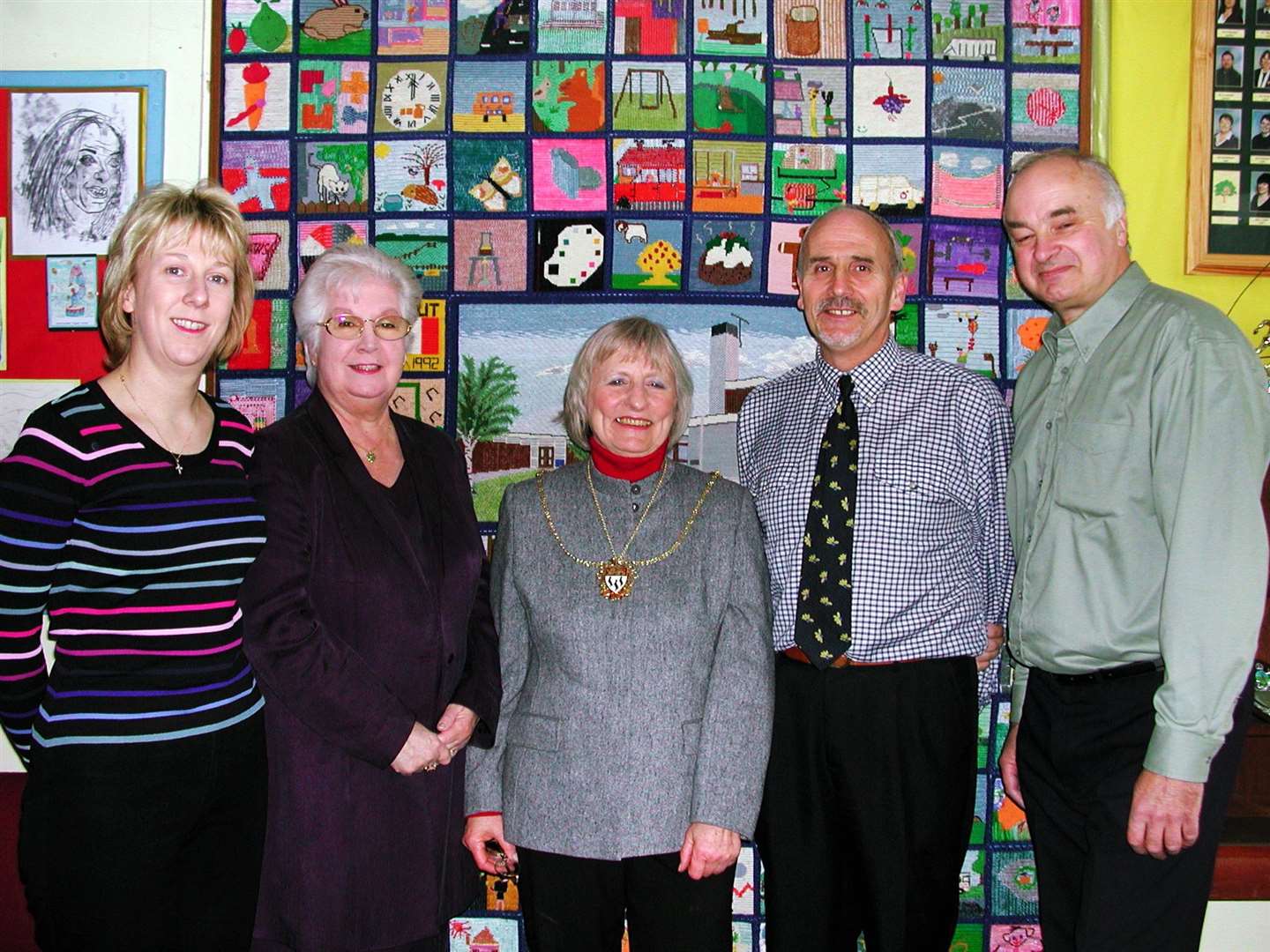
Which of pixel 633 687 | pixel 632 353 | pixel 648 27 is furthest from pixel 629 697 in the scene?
pixel 648 27

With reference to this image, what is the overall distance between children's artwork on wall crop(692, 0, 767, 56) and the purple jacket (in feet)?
4.99

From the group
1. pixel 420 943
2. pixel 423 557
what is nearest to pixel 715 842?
pixel 420 943

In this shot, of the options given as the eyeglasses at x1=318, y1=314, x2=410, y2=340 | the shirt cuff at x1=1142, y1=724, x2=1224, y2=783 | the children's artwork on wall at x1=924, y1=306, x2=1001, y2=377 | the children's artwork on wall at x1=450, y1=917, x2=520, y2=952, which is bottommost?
the children's artwork on wall at x1=450, y1=917, x2=520, y2=952

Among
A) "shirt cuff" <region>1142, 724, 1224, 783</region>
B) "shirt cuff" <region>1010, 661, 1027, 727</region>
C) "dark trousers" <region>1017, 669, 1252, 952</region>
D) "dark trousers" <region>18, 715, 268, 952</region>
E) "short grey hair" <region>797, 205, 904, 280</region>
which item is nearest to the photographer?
"dark trousers" <region>18, 715, 268, 952</region>

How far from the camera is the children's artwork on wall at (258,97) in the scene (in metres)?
2.56

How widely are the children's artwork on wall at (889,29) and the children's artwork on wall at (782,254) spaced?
1.68ft

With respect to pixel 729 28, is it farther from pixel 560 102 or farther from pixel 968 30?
pixel 968 30

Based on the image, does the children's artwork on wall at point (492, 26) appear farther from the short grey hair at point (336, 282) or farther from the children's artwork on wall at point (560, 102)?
the short grey hair at point (336, 282)

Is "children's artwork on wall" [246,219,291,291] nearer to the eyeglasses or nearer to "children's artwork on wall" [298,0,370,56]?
"children's artwork on wall" [298,0,370,56]

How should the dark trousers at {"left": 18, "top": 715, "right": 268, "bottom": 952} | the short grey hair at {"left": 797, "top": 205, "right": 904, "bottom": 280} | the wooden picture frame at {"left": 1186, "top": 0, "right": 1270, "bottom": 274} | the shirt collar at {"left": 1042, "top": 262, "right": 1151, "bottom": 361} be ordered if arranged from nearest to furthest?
the dark trousers at {"left": 18, "top": 715, "right": 268, "bottom": 952}
the shirt collar at {"left": 1042, "top": 262, "right": 1151, "bottom": 361}
the short grey hair at {"left": 797, "top": 205, "right": 904, "bottom": 280}
the wooden picture frame at {"left": 1186, "top": 0, "right": 1270, "bottom": 274}

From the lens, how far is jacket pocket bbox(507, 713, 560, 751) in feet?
5.71

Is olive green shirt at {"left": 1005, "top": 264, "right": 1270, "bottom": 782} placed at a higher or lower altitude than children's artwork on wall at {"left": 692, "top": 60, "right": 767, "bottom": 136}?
lower

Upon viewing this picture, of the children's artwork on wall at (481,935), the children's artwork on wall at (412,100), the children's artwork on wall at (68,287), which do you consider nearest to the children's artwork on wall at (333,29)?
the children's artwork on wall at (412,100)

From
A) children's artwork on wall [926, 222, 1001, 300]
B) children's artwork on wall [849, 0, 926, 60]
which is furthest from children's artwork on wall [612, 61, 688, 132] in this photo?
children's artwork on wall [926, 222, 1001, 300]
